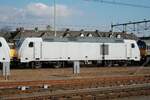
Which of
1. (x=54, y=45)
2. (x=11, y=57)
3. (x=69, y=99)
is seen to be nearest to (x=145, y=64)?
(x=54, y=45)

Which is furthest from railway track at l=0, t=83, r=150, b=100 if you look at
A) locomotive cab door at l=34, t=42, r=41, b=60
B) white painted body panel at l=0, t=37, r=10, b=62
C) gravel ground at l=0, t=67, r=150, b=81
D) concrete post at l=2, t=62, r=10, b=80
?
locomotive cab door at l=34, t=42, r=41, b=60

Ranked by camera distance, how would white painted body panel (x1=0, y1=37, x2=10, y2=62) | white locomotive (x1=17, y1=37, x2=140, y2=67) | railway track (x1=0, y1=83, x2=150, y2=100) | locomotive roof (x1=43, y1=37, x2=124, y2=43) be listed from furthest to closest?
locomotive roof (x1=43, y1=37, x2=124, y2=43)
white locomotive (x1=17, y1=37, x2=140, y2=67)
white painted body panel (x1=0, y1=37, x2=10, y2=62)
railway track (x1=0, y1=83, x2=150, y2=100)

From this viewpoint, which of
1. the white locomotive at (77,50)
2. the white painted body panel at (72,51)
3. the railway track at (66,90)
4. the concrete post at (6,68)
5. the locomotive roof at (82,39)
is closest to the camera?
the railway track at (66,90)

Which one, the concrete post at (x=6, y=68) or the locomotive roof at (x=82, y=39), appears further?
the locomotive roof at (x=82, y=39)

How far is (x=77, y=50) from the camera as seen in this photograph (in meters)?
39.1

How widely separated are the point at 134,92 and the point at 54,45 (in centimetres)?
2032

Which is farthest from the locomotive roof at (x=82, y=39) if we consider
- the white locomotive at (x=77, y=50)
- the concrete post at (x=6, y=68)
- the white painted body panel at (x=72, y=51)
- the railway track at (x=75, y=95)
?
the railway track at (x=75, y=95)

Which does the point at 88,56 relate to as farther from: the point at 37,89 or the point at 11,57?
the point at 37,89

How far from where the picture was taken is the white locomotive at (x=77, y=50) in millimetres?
36094

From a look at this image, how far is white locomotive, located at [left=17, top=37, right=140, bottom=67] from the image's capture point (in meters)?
36.1

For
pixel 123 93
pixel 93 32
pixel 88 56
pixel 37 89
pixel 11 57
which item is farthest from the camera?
pixel 93 32

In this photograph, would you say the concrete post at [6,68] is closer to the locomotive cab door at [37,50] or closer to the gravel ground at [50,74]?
the gravel ground at [50,74]

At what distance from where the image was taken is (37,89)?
18641mm

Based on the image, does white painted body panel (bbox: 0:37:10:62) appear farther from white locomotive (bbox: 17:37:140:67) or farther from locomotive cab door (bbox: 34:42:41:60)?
locomotive cab door (bbox: 34:42:41:60)
